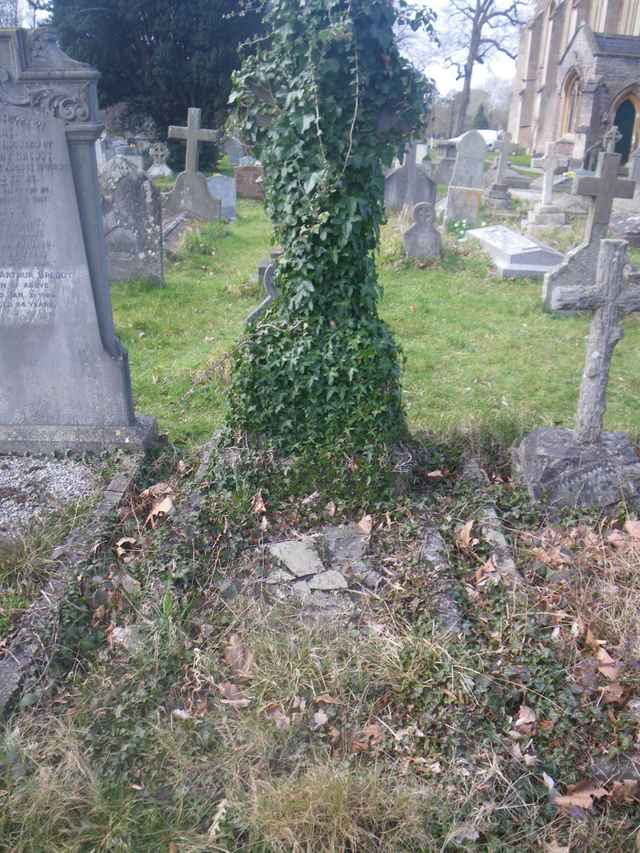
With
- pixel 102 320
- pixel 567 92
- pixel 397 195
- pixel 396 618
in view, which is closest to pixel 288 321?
pixel 102 320

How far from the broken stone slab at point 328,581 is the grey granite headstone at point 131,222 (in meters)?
7.02

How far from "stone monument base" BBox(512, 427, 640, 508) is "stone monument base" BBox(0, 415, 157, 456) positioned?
2595mm

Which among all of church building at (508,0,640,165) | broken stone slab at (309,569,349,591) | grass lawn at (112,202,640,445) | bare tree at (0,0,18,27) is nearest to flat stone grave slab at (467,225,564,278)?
grass lawn at (112,202,640,445)

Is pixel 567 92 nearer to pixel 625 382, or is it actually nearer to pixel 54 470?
pixel 625 382

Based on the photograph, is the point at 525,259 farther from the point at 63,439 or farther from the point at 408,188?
the point at 63,439

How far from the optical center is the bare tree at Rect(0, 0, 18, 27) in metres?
32.6

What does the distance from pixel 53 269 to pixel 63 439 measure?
3.68 ft

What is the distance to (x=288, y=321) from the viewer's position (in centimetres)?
436

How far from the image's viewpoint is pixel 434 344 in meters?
7.62

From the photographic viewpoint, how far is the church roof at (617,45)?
2584 cm

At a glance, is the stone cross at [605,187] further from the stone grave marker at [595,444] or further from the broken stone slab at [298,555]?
the broken stone slab at [298,555]

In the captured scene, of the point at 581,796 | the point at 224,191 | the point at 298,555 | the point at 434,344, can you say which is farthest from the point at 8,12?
the point at 581,796

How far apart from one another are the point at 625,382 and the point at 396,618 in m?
4.26

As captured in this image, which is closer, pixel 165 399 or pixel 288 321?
pixel 288 321
